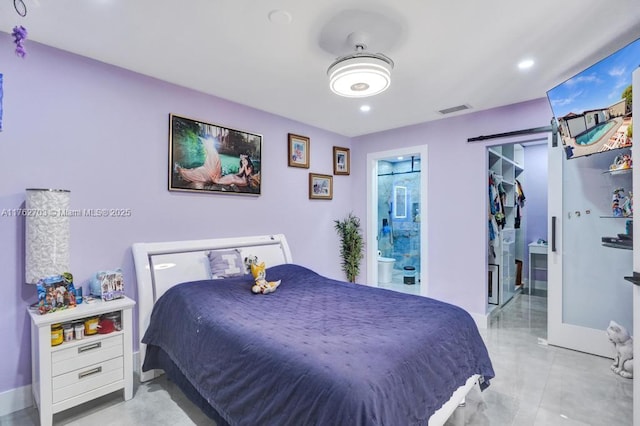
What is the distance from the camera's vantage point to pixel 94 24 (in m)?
2.06

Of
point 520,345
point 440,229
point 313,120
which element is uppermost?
point 313,120

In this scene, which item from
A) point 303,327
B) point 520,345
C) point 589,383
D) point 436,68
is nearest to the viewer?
point 303,327

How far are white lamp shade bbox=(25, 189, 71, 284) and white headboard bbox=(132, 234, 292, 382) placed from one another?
566 millimetres

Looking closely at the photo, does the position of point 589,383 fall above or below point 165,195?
below

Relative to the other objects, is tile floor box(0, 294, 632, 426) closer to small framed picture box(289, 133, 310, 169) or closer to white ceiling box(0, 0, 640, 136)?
white ceiling box(0, 0, 640, 136)

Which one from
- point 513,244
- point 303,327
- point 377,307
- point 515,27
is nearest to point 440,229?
point 513,244

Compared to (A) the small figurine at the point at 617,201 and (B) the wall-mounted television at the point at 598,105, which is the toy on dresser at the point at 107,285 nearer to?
(B) the wall-mounted television at the point at 598,105

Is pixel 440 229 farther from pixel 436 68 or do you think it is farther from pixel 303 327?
pixel 303 327

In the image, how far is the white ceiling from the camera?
1.90m

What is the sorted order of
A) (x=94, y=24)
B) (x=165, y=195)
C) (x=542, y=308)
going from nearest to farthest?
(x=94, y=24), (x=165, y=195), (x=542, y=308)

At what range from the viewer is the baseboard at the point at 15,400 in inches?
84.2

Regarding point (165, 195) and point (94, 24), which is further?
point (165, 195)

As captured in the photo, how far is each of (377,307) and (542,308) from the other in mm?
3643

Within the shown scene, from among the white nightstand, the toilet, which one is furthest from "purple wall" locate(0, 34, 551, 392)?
the toilet
